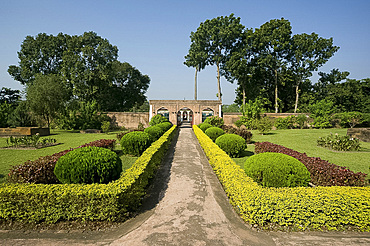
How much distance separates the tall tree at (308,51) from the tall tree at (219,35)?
368 inches

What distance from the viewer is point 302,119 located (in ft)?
85.3

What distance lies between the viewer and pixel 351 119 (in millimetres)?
24688

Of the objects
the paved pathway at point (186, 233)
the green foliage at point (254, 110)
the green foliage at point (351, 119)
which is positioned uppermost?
the green foliage at point (254, 110)

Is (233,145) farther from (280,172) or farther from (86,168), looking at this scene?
(86,168)

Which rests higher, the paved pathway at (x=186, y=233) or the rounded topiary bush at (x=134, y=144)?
the rounded topiary bush at (x=134, y=144)

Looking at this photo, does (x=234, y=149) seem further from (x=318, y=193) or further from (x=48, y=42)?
(x=48, y=42)

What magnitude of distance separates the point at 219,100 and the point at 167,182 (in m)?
25.4

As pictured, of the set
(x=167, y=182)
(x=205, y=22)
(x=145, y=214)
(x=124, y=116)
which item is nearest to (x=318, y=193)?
(x=145, y=214)

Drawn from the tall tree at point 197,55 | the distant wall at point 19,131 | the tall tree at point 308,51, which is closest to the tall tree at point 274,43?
the tall tree at point 308,51

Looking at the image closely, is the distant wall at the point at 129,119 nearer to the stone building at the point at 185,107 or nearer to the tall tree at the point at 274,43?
the stone building at the point at 185,107

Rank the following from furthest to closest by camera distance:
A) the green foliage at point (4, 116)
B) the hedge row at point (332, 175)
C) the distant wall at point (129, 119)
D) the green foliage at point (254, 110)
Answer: the distant wall at point (129, 119) → the green foliage at point (254, 110) → the green foliage at point (4, 116) → the hedge row at point (332, 175)

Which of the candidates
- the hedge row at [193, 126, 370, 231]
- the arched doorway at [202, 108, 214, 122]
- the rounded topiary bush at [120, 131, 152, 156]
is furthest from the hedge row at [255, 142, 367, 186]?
the arched doorway at [202, 108, 214, 122]

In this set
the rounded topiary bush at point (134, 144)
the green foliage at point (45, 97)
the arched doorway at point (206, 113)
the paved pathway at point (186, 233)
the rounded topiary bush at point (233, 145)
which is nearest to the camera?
the paved pathway at point (186, 233)

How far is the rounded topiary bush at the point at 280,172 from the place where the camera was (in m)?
4.85
